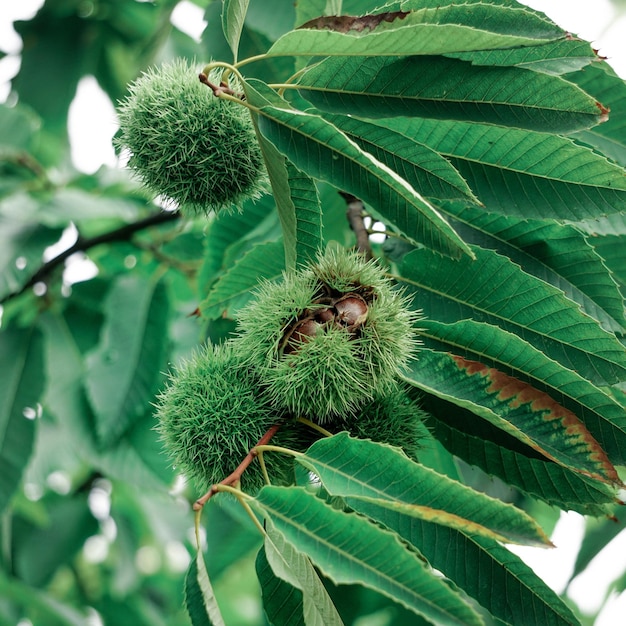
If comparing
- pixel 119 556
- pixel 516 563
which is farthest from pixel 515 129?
pixel 119 556

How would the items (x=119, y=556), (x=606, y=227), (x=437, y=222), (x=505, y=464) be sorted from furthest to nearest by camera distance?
(x=119, y=556) < (x=606, y=227) < (x=505, y=464) < (x=437, y=222)

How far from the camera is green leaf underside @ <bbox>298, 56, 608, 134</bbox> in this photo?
3.42ft

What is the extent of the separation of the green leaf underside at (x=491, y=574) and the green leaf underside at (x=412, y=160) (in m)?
0.45

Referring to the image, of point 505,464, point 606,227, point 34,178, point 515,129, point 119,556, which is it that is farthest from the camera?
point 119,556

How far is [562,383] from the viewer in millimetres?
1076

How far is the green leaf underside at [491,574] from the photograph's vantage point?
99 centimetres

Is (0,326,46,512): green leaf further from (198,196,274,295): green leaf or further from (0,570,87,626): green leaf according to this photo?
(198,196,274,295): green leaf

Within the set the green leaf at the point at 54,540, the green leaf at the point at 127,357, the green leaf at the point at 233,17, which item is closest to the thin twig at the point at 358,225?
the green leaf at the point at 233,17

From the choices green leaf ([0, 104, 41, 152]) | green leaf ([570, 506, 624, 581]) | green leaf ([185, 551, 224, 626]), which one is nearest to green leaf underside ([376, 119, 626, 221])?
green leaf ([185, 551, 224, 626])

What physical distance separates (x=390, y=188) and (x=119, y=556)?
2.53 meters

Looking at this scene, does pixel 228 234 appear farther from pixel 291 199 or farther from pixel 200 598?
pixel 200 598

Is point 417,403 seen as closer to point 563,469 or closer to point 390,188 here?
point 563,469

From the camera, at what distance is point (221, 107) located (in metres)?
1.14

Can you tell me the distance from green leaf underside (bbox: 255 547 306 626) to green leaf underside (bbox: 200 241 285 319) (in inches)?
19.2
